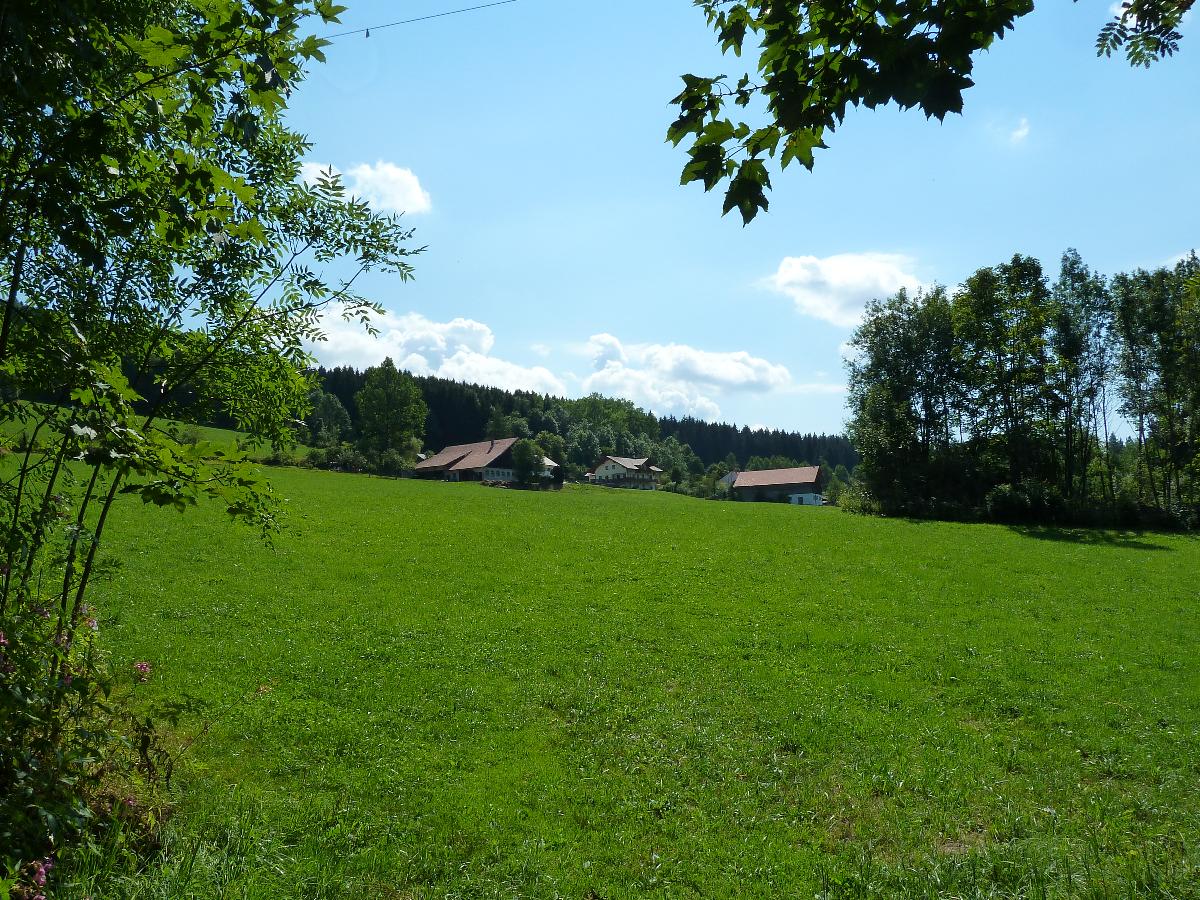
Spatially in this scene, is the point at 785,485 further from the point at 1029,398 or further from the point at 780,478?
the point at 1029,398

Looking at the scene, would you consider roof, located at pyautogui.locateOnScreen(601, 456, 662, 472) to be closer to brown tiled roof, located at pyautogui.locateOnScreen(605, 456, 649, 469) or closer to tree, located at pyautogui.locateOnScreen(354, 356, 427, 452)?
brown tiled roof, located at pyautogui.locateOnScreen(605, 456, 649, 469)

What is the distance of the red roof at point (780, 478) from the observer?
9550 centimetres

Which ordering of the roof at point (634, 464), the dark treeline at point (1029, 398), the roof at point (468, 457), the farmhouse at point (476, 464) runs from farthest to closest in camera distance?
the roof at point (634, 464), the roof at point (468, 457), the farmhouse at point (476, 464), the dark treeline at point (1029, 398)

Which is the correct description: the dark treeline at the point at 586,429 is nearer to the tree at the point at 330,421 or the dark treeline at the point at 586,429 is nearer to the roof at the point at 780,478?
the tree at the point at 330,421

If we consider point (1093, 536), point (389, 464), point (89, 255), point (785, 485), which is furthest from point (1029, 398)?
point (785, 485)

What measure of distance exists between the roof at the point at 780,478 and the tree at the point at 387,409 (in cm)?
5126

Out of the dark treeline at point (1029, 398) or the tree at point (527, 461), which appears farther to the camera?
the tree at point (527, 461)

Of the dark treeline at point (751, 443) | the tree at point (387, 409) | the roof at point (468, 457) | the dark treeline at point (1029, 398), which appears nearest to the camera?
the dark treeline at point (1029, 398)

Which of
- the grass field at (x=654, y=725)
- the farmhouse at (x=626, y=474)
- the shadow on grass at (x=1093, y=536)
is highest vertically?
the farmhouse at (x=626, y=474)

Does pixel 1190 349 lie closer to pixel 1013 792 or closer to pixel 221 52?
pixel 1013 792

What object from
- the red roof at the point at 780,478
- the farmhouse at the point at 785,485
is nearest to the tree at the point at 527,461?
the farmhouse at the point at 785,485

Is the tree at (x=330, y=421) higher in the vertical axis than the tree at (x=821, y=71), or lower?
higher

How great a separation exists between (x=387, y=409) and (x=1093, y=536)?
2527 inches

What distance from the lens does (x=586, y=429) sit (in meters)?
124
